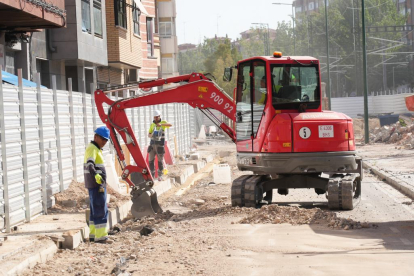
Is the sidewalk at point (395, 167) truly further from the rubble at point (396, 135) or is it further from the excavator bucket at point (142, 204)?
the rubble at point (396, 135)

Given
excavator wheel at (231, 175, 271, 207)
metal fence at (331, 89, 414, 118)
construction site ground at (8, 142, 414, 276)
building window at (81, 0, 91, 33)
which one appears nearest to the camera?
construction site ground at (8, 142, 414, 276)

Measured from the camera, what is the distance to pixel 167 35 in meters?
67.1

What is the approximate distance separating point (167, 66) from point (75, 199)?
52641 mm

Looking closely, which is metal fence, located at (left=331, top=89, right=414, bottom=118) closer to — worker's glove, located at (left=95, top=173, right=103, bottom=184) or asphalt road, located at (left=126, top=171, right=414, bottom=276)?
asphalt road, located at (left=126, top=171, right=414, bottom=276)

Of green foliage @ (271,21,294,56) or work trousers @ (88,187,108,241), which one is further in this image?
green foliage @ (271,21,294,56)

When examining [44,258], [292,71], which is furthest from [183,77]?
[44,258]

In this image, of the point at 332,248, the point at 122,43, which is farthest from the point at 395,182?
the point at 122,43

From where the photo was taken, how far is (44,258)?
10578mm

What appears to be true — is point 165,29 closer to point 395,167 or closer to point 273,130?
point 395,167

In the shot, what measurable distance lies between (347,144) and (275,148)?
57.0 inches

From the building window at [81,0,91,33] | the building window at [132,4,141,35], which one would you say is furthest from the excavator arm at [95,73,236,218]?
the building window at [132,4,141,35]

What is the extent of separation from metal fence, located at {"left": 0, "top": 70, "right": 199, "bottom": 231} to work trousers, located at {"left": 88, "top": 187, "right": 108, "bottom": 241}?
131cm

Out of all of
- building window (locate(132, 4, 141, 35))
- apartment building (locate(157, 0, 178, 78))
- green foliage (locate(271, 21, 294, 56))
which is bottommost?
building window (locate(132, 4, 141, 35))

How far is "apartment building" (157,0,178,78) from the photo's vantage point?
65562 mm
